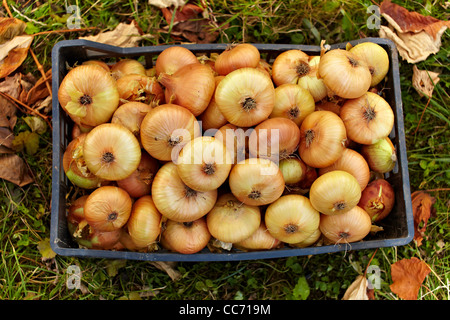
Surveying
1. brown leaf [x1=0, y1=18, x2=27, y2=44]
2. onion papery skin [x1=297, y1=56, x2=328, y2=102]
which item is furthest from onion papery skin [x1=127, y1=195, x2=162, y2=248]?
brown leaf [x1=0, y1=18, x2=27, y2=44]

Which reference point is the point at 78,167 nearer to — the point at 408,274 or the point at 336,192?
the point at 336,192

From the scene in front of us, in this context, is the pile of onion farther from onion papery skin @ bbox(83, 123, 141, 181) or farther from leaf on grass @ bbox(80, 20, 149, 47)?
leaf on grass @ bbox(80, 20, 149, 47)

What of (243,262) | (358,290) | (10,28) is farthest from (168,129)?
(358,290)

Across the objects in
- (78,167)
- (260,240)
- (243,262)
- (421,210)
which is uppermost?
(78,167)

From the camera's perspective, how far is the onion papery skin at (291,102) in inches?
79.7

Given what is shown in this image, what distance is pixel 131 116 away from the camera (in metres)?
1.96

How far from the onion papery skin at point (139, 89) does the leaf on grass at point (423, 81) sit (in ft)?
5.75

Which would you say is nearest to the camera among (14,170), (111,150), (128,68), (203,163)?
(203,163)

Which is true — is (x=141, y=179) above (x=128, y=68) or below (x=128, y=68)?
below

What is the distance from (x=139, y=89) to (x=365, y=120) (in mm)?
1193

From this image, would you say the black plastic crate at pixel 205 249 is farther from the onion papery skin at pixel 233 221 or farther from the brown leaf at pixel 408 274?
the brown leaf at pixel 408 274

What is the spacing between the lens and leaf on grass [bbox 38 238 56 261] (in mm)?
2463

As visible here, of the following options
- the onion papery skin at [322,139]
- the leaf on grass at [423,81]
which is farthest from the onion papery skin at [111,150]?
the leaf on grass at [423,81]

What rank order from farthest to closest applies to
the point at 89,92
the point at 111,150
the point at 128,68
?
the point at 128,68, the point at 89,92, the point at 111,150
